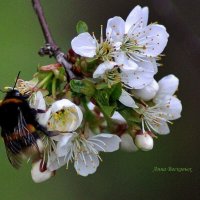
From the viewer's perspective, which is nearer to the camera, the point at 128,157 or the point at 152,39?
the point at 152,39

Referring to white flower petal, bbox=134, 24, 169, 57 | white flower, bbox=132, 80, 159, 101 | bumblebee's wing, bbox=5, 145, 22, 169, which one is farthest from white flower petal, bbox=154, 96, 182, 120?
bumblebee's wing, bbox=5, 145, 22, 169

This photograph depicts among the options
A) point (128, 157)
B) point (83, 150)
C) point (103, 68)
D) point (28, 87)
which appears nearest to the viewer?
point (103, 68)

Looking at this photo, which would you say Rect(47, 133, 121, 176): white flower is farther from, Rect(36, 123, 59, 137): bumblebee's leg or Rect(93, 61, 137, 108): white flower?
Rect(93, 61, 137, 108): white flower

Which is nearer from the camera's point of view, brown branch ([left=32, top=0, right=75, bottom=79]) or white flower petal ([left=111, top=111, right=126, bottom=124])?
brown branch ([left=32, top=0, right=75, bottom=79])

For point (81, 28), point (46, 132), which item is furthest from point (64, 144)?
point (81, 28)

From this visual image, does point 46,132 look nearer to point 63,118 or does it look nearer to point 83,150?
point 63,118

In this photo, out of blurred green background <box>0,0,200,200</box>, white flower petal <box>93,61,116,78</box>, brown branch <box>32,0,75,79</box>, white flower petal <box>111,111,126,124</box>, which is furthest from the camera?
blurred green background <box>0,0,200,200</box>
